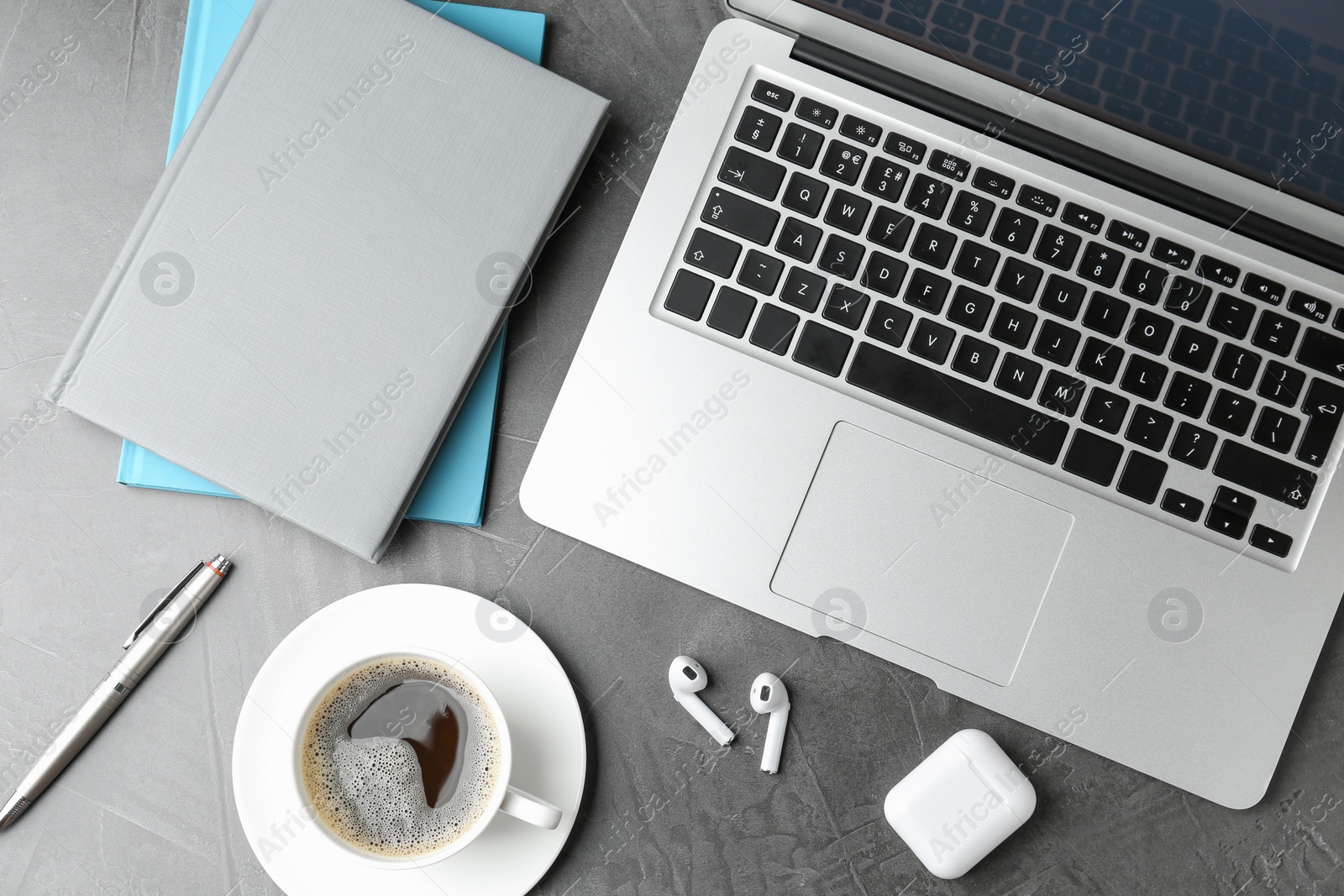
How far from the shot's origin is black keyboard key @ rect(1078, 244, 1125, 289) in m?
0.72

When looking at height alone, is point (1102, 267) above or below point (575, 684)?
above

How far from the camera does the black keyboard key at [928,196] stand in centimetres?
72

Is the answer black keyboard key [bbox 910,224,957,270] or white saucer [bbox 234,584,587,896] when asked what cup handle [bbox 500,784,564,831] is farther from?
black keyboard key [bbox 910,224,957,270]

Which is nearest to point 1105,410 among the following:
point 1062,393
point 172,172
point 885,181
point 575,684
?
point 1062,393

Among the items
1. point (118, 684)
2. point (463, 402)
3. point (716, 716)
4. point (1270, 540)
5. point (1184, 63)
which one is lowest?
point (118, 684)

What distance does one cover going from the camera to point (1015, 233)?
72cm

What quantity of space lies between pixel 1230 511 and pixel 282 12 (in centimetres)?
87

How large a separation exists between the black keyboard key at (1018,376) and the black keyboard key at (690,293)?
0.79 feet

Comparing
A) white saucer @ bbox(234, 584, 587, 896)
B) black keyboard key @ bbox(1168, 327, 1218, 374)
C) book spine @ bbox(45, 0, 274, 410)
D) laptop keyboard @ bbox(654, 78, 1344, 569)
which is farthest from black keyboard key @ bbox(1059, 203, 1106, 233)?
book spine @ bbox(45, 0, 274, 410)

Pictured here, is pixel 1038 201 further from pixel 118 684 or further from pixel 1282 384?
pixel 118 684

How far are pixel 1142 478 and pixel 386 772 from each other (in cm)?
64

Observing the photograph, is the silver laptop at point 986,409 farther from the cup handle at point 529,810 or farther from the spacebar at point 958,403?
the cup handle at point 529,810

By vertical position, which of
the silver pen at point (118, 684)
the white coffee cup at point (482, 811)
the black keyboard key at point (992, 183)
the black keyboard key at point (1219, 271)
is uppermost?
the black keyboard key at point (992, 183)

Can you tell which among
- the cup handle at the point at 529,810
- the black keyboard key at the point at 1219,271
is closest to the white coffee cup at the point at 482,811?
the cup handle at the point at 529,810
